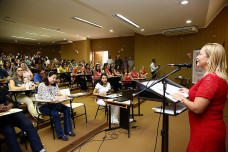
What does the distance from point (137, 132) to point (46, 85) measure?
6.80ft

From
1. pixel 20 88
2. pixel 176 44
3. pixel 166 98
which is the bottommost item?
pixel 20 88

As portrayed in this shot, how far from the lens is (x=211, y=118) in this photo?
3.99ft

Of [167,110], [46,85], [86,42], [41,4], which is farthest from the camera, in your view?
[86,42]

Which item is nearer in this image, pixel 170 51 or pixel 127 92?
pixel 127 92

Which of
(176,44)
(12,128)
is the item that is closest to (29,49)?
(176,44)

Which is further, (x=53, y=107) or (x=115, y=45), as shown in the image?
(x=115, y=45)

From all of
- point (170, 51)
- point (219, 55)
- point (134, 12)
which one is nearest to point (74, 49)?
point (170, 51)

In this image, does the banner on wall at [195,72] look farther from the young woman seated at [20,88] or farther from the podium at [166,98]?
the young woman seated at [20,88]

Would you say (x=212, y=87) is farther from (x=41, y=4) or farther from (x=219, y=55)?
(x=41, y=4)

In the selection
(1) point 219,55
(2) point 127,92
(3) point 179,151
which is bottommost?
(3) point 179,151

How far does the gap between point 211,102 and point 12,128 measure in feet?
7.94

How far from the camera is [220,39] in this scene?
24.7ft

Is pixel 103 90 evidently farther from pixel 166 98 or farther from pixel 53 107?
pixel 166 98

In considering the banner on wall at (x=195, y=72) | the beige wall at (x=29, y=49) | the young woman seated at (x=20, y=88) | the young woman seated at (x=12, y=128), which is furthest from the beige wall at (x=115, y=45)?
the young woman seated at (x=12, y=128)
